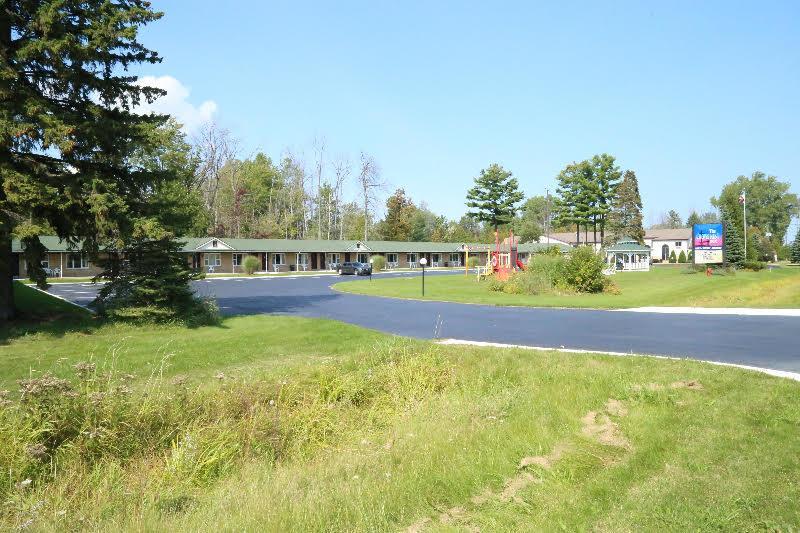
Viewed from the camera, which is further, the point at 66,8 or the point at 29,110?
the point at 66,8

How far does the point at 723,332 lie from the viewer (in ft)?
51.5

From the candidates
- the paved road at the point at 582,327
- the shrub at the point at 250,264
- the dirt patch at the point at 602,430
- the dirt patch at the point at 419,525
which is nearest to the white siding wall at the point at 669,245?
the shrub at the point at 250,264

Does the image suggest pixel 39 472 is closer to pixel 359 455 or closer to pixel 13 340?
pixel 359 455

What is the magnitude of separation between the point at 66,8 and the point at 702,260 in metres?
45.5

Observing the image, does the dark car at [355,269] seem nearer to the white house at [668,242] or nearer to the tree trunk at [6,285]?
the tree trunk at [6,285]

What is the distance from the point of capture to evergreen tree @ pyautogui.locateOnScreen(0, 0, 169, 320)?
1415 centimetres

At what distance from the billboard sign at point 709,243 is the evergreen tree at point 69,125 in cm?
4259

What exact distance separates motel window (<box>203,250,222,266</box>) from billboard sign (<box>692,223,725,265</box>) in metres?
43.7

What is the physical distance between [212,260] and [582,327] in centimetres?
4631

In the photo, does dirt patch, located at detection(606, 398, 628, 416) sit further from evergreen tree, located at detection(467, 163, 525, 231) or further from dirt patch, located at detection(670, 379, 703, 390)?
evergreen tree, located at detection(467, 163, 525, 231)

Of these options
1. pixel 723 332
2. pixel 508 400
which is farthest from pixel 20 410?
pixel 723 332

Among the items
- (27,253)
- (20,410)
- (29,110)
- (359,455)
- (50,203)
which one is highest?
(29,110)

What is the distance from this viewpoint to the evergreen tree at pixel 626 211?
9238cm

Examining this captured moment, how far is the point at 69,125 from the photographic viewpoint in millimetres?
14523
